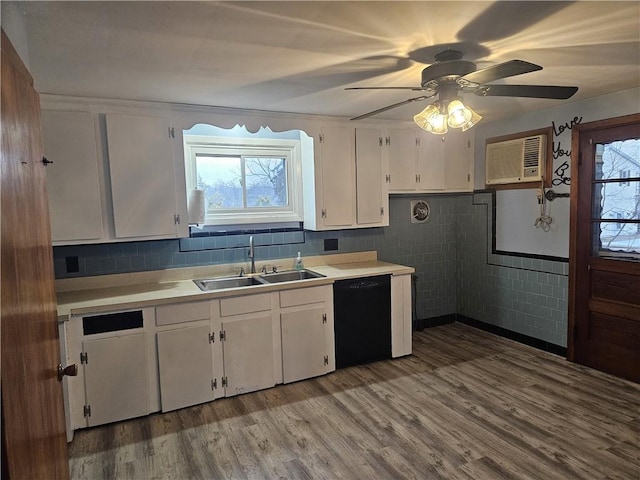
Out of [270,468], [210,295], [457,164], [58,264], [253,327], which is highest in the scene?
[457,164]

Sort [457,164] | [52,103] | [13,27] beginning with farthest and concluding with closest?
[457,164], [52,103], [13,27]

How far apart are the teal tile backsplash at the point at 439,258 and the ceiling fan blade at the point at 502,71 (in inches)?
88.6

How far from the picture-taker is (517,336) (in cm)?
412

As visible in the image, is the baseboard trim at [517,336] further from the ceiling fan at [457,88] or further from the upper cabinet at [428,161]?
the ceiling fan at [457,88]

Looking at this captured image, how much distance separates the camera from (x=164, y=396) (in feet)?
9.42

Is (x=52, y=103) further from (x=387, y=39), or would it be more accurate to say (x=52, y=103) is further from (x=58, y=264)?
(x=387, y=39)

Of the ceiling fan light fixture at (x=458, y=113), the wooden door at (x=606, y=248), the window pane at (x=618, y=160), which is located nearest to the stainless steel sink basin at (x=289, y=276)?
the ceiling fan light fixture at (x=458, y=113)

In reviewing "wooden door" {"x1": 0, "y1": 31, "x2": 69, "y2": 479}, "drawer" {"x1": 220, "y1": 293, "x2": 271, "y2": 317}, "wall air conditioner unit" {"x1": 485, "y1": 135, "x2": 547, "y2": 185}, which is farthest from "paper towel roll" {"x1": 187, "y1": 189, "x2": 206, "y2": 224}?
"wall air conditioner unit" {"x1": 485, "y1": 135, "x2": 547, "y2": 185}

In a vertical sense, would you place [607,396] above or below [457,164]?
below

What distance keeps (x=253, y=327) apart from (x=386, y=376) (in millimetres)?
1180

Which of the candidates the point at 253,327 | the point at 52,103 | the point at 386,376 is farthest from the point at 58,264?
the point at 386,376

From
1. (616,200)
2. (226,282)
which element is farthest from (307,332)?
(616,200)

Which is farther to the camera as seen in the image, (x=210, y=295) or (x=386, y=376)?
(x=386, y=376)

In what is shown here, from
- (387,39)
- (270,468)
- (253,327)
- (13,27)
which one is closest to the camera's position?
(13,27)
